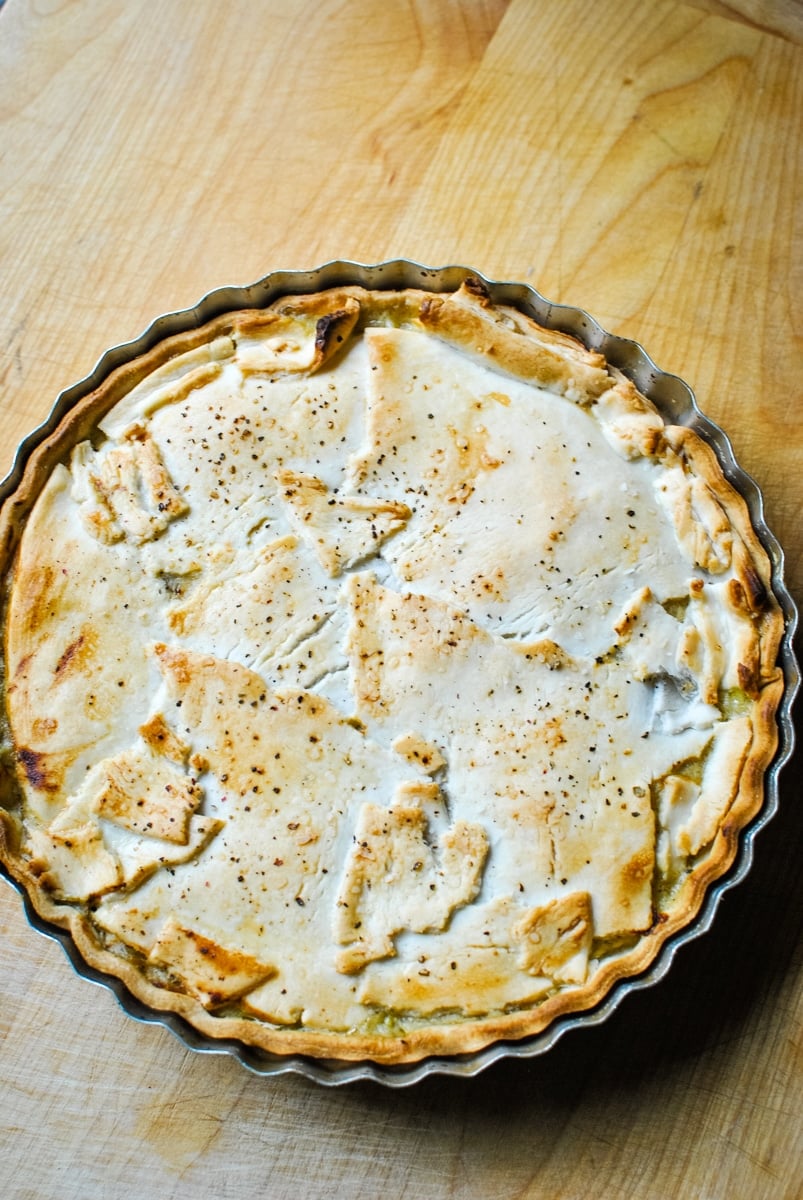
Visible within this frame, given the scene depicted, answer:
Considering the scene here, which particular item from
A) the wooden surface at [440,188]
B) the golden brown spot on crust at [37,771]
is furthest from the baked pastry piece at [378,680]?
the wooden surface at [440,188]

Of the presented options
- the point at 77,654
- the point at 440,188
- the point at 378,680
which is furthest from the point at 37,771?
the point at 440,188

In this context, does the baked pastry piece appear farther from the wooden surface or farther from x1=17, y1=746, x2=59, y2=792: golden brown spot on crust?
the wooden surface

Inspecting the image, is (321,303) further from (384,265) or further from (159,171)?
(159,171)

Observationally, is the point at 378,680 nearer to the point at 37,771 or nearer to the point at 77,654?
the point at 77,654

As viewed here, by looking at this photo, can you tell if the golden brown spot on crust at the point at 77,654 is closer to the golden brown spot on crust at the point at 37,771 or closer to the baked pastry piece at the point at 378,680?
the baked pastry piece at the point at 378,680

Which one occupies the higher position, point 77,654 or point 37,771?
point 77,654

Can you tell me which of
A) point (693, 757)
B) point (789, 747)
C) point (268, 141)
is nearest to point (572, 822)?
point (693, 757)
